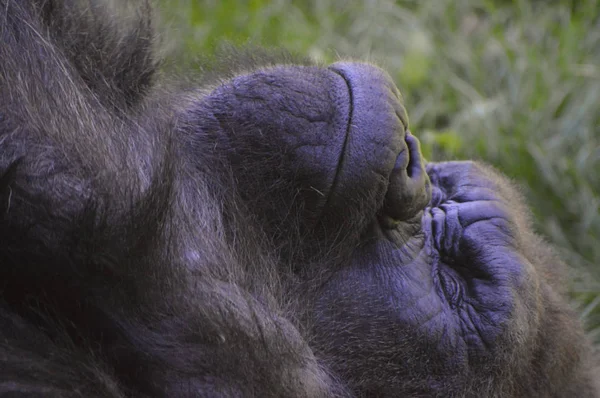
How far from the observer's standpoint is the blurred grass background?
3250 millimetres

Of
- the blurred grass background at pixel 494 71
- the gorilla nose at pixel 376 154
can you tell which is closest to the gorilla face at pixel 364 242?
the gorilla nose at pixel 376 154

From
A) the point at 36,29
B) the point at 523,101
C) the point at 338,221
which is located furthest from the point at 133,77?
the point at 523,101

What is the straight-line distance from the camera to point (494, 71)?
3.81 metres

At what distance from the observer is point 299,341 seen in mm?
1613

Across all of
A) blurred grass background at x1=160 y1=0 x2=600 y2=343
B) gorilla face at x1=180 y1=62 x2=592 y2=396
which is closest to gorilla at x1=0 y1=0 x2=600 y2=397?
gorilla face at x1=180 y1=62 x2=592 y2=396

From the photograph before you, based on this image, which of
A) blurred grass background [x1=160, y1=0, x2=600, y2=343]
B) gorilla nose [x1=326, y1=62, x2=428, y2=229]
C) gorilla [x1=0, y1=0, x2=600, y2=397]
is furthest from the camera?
blurred grass background [x1=160, y1=0, x2=600, y2=343]

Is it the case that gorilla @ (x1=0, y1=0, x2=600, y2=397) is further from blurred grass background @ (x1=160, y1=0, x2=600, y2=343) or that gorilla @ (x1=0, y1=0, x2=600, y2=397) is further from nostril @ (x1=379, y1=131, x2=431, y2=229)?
blurred grass background @ (x1=160, y1=0, x2=600, y2=343)

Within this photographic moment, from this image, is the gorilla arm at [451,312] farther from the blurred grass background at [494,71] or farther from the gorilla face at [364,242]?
the blurred grass background at [494,71]

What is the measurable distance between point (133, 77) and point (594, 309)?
181cm

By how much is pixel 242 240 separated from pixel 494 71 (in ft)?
7.90

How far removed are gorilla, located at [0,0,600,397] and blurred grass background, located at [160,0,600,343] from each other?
0.98m

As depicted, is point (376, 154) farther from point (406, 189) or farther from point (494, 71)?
point (494, 71)

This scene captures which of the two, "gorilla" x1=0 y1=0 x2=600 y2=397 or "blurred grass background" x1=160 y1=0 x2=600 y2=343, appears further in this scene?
Answer: "blurred grass background" x1=160 y1=0 x2=600 y2=343

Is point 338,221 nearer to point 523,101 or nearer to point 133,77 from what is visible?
point 133,77
